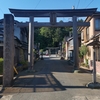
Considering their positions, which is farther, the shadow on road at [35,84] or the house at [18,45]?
the house at [18,45]

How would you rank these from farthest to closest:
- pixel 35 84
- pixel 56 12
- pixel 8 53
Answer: pixel 56 12 < pixel 35 84 < pixel 8 53

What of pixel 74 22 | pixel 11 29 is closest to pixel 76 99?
pixel 11 29

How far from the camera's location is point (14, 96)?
23.5ft

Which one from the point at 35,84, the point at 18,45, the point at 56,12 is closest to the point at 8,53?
the point at 35,84

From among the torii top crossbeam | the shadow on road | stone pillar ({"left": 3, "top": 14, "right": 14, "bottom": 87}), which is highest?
the torii top crossbeam

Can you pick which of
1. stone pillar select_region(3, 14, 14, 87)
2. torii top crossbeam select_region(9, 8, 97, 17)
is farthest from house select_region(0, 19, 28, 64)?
stone pillar select_region(3, 14, 14, 87)

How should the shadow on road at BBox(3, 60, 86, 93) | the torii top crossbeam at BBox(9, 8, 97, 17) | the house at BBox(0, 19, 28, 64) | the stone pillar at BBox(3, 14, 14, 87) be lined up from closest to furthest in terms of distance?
the shadow on road at BBox(3, 60, 86, 93), the stone pillar at BBox(3, 14, 14, 87), the torii top crossbeam at BBox(9, 8, 97, 17), the house at BBox(0, 19, 28, 64)

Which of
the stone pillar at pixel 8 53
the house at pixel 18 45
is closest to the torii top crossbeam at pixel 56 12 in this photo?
the house at pixel 18 45

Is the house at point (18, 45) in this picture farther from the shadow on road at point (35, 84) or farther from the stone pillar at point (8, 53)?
the stone pillar at point (8, 53)

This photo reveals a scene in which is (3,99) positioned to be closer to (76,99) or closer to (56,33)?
(76,99)

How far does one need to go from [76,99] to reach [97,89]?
233 centimetres

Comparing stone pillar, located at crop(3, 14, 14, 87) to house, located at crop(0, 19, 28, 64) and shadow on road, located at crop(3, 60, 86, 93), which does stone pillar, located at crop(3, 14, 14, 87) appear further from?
house, located at crop(0, 19, 28, 64)

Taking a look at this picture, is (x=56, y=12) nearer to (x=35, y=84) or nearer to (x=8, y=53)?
(x=8, y=53)

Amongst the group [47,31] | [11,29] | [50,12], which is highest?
[47,31]
